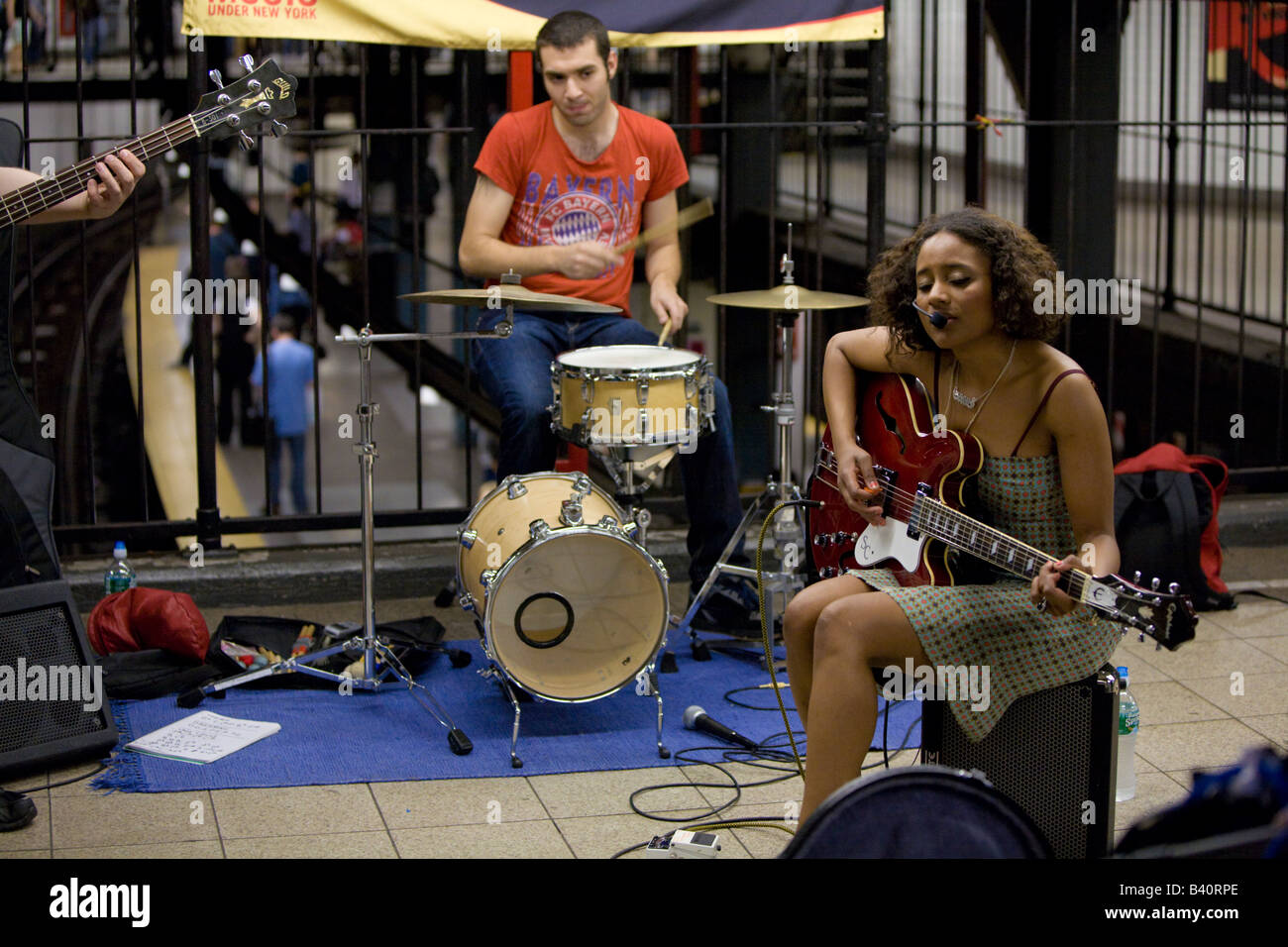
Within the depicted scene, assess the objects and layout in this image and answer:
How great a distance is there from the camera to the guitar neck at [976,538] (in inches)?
126

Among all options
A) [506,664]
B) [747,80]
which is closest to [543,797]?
[506,664]

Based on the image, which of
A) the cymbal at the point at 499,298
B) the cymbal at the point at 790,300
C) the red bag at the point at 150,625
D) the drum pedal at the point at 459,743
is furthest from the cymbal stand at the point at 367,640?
the cymbal at the point at 790,300

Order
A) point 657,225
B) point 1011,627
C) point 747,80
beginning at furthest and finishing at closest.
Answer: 1. point 747,80
2. point 657,225
3. point 1011,627

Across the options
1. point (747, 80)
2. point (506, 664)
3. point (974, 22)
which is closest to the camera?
point (506, 664)

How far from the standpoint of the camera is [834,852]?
2225mm

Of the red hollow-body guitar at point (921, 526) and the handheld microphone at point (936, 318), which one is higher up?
the handheld microphone at point (936, 318)

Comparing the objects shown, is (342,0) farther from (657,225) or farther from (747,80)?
(747,80)

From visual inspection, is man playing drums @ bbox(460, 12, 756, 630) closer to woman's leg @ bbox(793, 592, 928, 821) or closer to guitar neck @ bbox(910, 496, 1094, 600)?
guitar neck @ bbox(910, 496, 1094, 600)

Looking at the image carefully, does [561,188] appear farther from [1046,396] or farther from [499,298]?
[1046,396]

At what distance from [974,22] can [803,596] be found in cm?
513

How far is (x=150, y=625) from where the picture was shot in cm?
490
